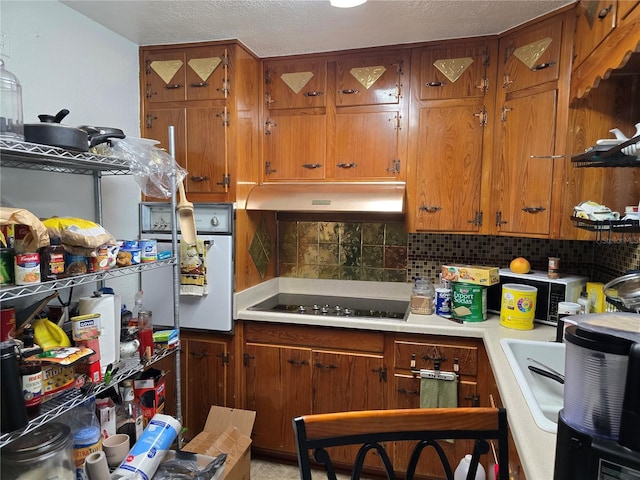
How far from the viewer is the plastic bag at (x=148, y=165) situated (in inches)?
63.2

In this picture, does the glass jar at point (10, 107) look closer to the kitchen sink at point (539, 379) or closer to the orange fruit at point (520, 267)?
the kitchen sink at point (539, 379)

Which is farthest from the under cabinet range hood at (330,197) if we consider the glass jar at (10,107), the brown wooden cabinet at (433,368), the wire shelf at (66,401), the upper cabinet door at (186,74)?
the glass jar at (10,107)

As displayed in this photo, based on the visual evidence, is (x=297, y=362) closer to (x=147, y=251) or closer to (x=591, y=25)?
(x=147, y=251)

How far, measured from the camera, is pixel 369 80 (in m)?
2.30

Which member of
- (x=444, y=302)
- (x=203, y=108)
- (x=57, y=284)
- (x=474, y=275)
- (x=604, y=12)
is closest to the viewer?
(x=57, y=284)

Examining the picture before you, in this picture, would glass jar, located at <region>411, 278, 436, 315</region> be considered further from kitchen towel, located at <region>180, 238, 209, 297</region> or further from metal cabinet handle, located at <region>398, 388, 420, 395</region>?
kitchen towel, located at <region>180, 238, 209, 297</region>

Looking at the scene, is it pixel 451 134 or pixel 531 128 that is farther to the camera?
pixel 451 134

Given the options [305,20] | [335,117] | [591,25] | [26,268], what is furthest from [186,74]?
[591,25]

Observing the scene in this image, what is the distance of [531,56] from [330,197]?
122cm

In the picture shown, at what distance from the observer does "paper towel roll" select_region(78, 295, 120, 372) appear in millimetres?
1439

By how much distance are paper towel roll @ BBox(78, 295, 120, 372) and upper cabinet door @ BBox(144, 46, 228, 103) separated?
1290mm

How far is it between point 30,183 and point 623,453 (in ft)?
6.63

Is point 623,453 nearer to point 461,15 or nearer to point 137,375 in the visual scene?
point 137,375

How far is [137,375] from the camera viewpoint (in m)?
1.80
